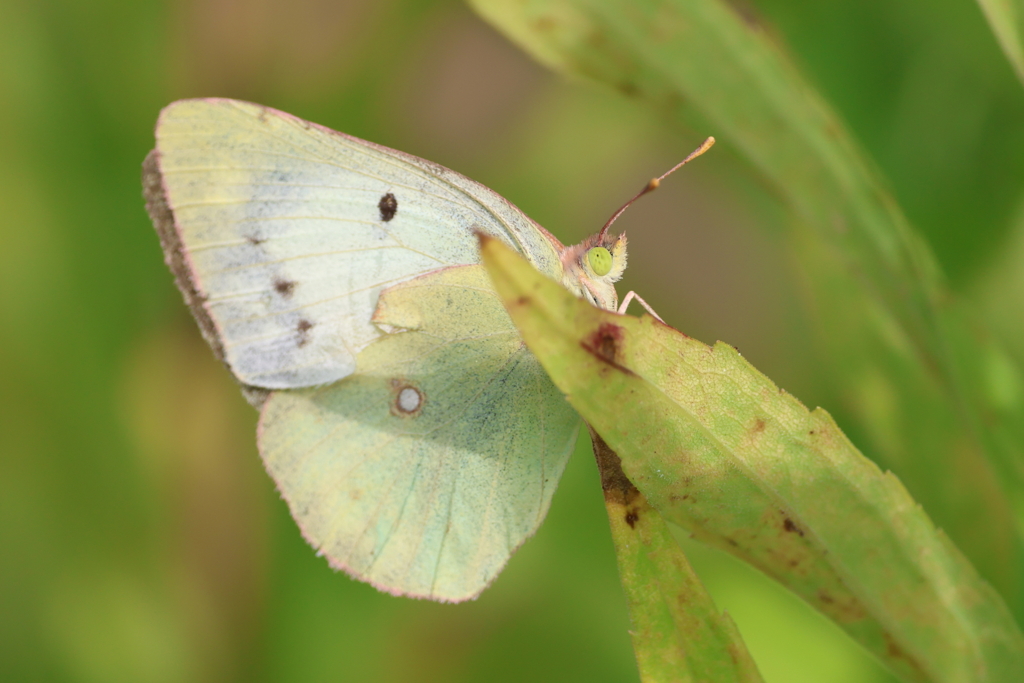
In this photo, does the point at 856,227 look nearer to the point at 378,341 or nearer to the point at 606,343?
the point at 606,343

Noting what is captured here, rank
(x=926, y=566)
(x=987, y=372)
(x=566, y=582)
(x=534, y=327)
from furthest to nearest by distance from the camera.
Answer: (x=566, y=582) → (x=987, y=372) → (x=926, y=566) → (x=534, y=327)

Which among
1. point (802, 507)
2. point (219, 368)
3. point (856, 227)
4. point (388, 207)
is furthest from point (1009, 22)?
point (219, 368)

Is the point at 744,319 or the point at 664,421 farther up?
the point at 744,319

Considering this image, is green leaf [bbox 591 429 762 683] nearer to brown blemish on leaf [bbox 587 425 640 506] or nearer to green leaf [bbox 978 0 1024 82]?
brown blemish on leaf [bbox 587 425 640 506]

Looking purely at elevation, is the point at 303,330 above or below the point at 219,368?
above

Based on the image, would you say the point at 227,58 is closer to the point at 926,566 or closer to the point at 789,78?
the point at 789,78

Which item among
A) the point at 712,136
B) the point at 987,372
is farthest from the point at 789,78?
the point at 987,372

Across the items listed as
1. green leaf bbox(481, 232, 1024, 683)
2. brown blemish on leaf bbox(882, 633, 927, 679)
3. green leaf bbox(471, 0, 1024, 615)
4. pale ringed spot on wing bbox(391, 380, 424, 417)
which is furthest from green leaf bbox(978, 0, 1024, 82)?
pale ringed spot on wing bbox(391, 380, 424, 417)
